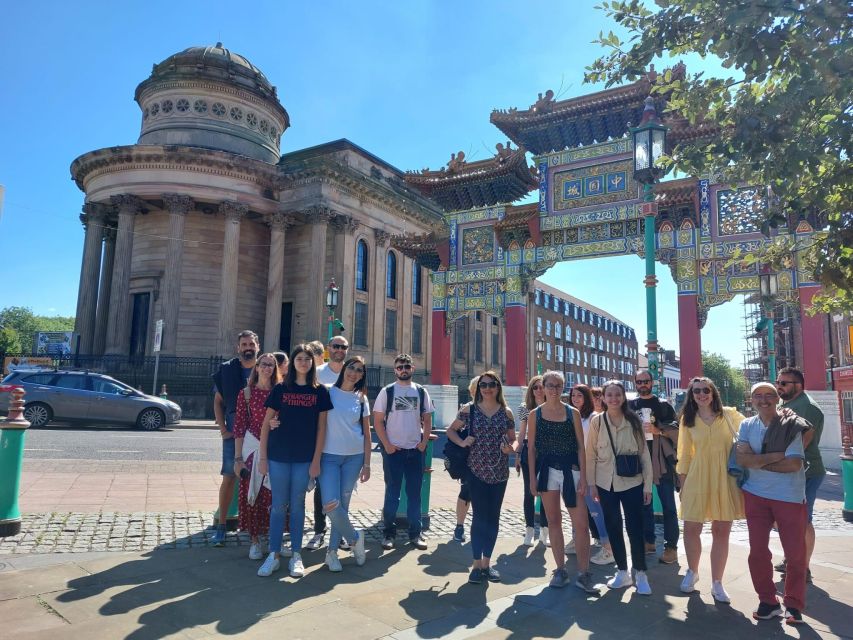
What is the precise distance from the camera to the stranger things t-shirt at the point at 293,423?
4.96 metres

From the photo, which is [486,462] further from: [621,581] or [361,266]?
[361,266]

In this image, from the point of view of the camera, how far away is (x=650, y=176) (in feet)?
31.7

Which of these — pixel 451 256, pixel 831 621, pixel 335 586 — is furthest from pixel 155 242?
pixel 831 621

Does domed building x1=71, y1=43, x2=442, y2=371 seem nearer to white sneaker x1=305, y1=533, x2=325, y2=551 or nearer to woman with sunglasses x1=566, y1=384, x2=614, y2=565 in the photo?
woman with sunglasses x1=566, y1=384, x2=614, y2=565

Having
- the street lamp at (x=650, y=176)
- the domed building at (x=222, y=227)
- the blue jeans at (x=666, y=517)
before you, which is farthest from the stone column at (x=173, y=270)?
the blue jeans at (x=666, y=517)

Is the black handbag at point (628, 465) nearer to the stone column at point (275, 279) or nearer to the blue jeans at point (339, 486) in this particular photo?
the blue jeans at point (339, 486)

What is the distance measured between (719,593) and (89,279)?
34.7 metres

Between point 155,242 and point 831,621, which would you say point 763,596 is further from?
point 155,242

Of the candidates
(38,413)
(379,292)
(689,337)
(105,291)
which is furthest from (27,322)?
(689,337)

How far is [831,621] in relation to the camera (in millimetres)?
4227

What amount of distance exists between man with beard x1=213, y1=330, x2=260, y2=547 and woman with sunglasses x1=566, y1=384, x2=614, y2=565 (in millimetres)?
3464

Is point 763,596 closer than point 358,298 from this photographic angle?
Yes

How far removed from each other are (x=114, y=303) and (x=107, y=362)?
11.3 ft

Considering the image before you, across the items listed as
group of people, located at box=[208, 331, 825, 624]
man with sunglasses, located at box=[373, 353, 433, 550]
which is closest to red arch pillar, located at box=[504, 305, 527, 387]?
man with sunglasses, located at box=[373, 353, 433, 550]
